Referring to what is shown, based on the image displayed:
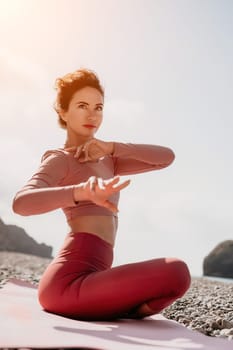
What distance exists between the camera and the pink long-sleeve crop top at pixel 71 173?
3.61 metres

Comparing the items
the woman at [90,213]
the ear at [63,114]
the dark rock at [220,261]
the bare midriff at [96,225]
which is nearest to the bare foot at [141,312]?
the woman at [90,213]

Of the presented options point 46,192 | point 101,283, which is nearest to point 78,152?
point 46,192

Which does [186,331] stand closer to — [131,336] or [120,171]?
[131,336]

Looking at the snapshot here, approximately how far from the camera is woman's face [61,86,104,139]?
458cm

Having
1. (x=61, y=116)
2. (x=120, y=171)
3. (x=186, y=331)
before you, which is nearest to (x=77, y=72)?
(x=61, y=116)

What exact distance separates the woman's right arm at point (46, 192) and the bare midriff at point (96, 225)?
380mm

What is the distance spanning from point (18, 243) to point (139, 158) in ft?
112

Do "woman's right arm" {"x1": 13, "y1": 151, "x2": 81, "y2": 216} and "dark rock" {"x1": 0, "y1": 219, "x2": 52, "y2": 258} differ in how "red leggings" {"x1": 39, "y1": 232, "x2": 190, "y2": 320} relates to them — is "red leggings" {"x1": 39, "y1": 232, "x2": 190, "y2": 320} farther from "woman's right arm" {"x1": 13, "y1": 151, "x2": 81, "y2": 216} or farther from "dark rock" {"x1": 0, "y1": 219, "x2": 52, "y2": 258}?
"dark rock" {"x1": 0, "y1": 219, "x2": 52, "y2": 258}

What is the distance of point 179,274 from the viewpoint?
12.3ft

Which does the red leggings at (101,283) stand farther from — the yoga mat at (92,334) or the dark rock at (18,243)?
the dark rock at (18,243)

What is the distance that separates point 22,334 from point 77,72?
2730mm

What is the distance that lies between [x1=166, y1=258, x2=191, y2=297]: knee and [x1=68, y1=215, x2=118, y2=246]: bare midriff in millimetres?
674

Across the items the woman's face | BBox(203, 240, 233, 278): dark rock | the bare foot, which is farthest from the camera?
BBox(203, 240, 233, 278): dark rock

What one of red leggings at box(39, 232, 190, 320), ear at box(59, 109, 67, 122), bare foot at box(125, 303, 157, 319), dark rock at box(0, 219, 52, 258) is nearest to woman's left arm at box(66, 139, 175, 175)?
ear at box(59, 109, 67, 122)
